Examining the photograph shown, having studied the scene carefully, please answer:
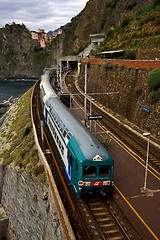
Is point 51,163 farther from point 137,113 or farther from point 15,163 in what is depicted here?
point 137,113

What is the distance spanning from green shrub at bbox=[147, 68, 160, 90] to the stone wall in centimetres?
151

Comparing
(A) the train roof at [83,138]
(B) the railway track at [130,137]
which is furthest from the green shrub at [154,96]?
(A) the train roof at [83,138]

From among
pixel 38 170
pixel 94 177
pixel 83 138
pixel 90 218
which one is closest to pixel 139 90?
pixel 83 138

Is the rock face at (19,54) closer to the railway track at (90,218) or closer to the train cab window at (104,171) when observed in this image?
the railway track at (90,218)

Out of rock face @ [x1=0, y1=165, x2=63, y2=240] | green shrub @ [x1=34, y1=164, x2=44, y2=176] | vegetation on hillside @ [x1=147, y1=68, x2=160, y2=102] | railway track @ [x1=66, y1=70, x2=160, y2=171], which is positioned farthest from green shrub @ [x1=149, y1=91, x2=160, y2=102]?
rock face @ [x1=0, y1=165, x2=63, y2=240]

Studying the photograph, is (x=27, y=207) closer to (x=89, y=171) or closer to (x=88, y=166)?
(x=89, y=171)

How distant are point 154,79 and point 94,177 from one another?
50.7 ft

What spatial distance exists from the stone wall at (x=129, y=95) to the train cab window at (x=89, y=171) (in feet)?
41.4

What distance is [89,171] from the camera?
43.6 ft

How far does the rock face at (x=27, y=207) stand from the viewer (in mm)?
14869

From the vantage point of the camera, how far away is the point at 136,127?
90.6 ft

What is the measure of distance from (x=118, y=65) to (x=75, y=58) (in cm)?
5885

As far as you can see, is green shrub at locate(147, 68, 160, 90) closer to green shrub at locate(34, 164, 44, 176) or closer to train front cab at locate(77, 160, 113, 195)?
train front cab at locate(77, 160, 113, 195)

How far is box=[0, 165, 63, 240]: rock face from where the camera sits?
14.9m
